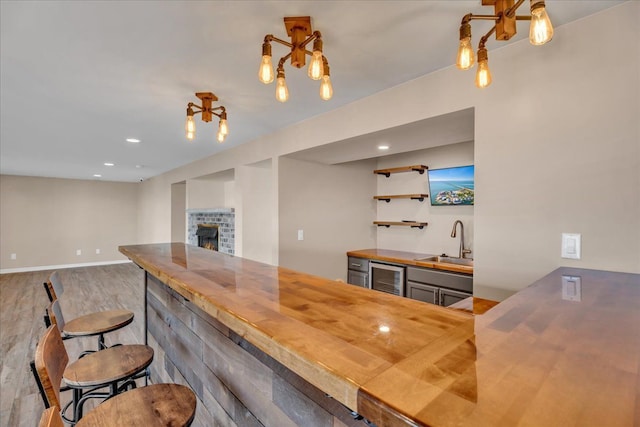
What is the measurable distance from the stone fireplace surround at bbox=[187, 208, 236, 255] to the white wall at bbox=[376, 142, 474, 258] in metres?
2.37

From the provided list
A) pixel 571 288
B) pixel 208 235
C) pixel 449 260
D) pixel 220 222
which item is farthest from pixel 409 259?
pixel 208 235

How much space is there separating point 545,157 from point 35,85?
10.6 feet

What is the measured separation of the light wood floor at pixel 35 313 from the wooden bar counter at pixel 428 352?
1.94 m

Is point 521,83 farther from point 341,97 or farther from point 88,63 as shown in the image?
point 88,63

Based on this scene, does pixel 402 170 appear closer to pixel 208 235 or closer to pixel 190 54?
pixel 190 54

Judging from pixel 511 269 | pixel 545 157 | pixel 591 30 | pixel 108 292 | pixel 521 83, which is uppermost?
pixel 591 30

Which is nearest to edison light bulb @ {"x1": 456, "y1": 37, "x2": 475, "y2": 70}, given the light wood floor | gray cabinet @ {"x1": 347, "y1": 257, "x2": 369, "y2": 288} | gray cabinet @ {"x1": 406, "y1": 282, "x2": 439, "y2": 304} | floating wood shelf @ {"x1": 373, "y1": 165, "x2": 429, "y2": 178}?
gray cabinet @ {"x1": 406, "y1": 282, "x2": 439, "y2": 304}

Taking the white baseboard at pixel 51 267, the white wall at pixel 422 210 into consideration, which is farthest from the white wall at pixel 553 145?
the white baseboard at pixel 51 267

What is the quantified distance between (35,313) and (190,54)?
4.57 m

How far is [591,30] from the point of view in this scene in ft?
4.70

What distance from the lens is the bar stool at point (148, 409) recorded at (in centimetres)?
107

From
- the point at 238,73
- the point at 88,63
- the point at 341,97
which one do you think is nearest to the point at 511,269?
the point at 341,97

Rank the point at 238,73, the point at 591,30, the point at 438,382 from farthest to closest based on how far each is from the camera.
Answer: the point at 238,73, the point at 591,30, the point at 438,382

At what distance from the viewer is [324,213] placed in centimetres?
366
